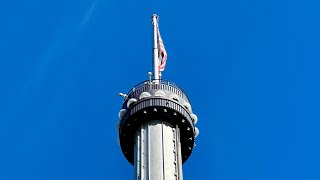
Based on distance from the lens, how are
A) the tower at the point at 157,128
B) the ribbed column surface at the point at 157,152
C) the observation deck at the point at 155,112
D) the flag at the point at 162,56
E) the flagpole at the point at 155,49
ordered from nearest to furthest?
the ribbed column surface at the point at 157,152, the tower at the point at 157,128, the observation deck at the point at 155,112, the flagpole at the point at 155,49, the flag at the point at 162,56

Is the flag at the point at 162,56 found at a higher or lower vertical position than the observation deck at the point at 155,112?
higher

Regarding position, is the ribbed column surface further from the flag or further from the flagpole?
the flag

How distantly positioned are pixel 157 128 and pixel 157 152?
9.19 ft

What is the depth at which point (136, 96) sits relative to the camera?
72500 millimetres

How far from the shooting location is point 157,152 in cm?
6819

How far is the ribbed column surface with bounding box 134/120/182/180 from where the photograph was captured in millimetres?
66625

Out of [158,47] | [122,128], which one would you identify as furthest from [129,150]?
[158,47]

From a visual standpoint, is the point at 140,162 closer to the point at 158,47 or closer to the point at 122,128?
the point at 122,128

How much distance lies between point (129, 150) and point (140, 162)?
5.22 metres

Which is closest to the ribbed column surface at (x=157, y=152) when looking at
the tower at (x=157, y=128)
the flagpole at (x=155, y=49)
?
the tower at (x=157, y=128)

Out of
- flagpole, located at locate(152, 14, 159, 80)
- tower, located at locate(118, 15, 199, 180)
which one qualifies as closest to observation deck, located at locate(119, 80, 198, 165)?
tower, located at locate(118, 15, 199, 180)

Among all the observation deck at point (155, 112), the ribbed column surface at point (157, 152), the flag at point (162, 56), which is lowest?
the ribbed column surface at point (157, 152)

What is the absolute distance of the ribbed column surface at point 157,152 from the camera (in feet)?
219

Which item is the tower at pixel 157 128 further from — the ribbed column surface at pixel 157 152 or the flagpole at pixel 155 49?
the flagpole at pixel 155 49
